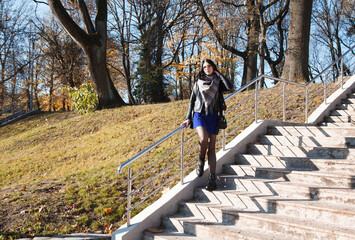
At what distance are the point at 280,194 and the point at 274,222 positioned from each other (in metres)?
0.72

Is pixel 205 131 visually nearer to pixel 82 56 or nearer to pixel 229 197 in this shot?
pixel 229 197

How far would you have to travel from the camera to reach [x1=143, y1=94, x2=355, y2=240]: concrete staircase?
3.43 metres

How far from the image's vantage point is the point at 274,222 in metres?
3.50

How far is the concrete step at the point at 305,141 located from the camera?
501 cm

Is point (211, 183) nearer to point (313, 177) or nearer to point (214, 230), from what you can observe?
point (214, 230)

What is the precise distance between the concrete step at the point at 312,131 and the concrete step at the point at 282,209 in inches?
83.6

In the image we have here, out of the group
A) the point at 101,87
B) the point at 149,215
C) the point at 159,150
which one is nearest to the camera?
the point at 149,215

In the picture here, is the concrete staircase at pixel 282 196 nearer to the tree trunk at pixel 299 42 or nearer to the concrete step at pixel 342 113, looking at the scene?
the concrete step at pixel 342 113

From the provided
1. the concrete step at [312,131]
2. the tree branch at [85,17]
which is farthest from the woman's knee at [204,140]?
the tree branch at [85,17]

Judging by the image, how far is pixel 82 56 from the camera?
25.1 metres

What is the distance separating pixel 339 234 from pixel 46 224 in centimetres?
402

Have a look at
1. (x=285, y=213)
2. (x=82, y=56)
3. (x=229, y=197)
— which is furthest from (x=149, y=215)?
(x=82, y=56)

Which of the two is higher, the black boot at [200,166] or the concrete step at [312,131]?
the concrete step at [312,131]

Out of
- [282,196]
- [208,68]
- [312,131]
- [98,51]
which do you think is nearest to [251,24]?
[98,51]
